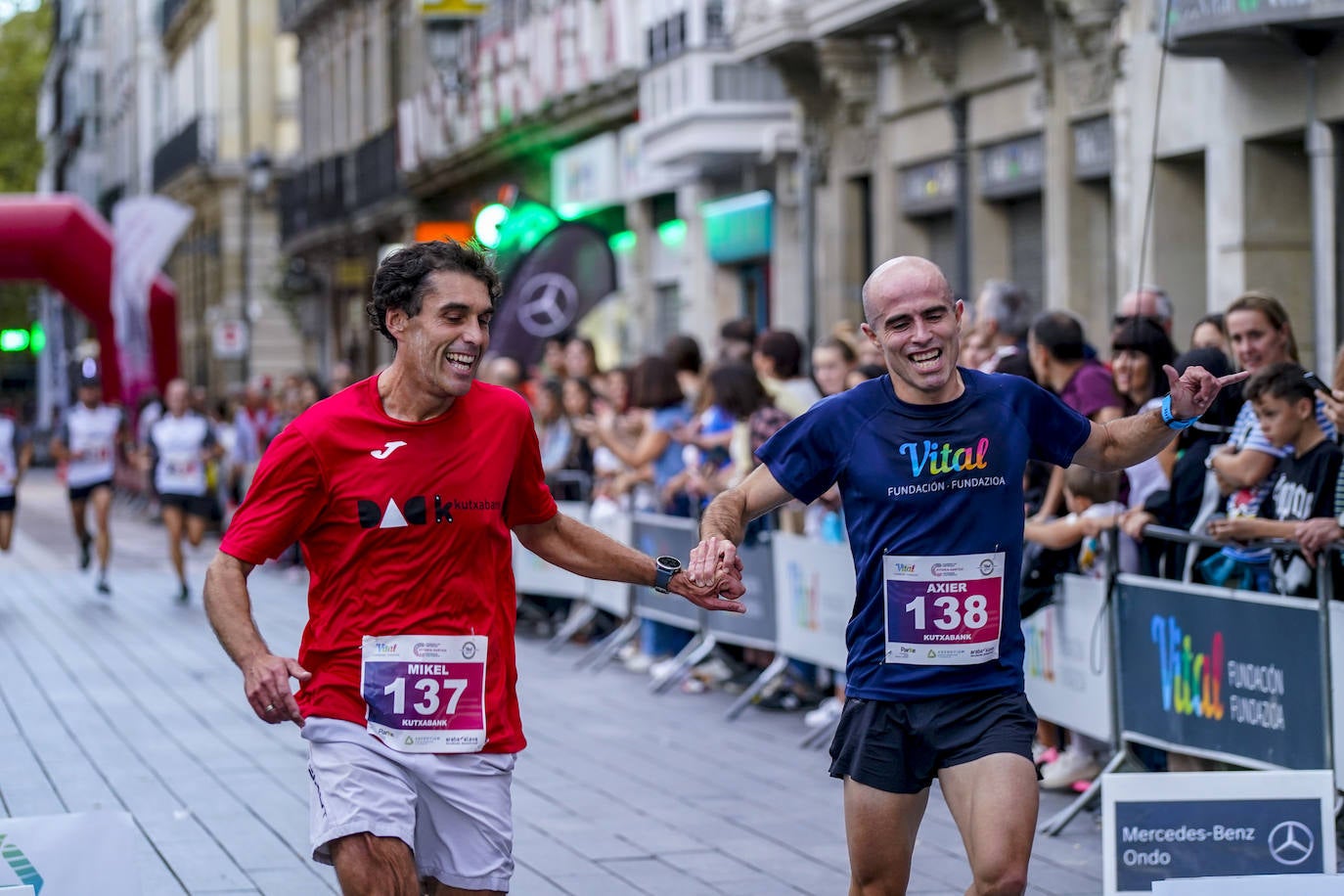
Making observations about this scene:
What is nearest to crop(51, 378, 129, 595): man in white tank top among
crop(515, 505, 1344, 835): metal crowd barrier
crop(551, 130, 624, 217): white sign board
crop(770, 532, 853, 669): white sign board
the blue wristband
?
crop(551, 130, 624, 217): white sign board

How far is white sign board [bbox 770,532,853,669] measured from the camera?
36.4 feet

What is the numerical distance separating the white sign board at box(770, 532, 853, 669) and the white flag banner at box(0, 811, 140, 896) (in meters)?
5.80

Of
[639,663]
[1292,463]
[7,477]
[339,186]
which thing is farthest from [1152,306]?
[339,186]

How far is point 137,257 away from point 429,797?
1096 inches

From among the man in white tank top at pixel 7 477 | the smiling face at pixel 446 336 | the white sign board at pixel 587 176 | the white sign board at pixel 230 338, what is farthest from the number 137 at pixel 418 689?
the white sign board at pixel 230 338

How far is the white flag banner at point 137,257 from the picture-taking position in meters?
31.9

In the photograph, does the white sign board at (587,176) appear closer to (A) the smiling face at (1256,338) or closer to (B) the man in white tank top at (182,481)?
(B) the man in white tank top at (182,481)

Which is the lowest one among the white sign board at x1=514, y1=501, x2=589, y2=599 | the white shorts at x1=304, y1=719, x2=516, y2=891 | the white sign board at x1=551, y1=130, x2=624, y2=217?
the white sign board at x1=514, y1=501, x2=589, y2=599

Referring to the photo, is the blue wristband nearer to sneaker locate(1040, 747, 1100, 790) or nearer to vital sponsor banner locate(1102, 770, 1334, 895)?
vital sponsor banner locate(1102, 770, 1334, 895)

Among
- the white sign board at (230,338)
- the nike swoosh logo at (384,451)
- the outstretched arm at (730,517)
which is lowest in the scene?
the outstretched arm at (730,517)

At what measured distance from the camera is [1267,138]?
49.1 feet

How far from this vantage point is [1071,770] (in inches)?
365

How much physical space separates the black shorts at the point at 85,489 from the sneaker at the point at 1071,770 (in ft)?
43.2

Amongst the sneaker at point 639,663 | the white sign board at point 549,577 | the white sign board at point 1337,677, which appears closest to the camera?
the white sign board at point 1337,677
